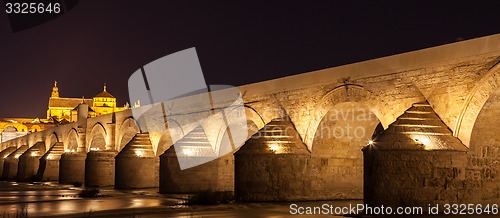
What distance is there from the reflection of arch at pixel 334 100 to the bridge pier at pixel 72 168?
1641 centimetres

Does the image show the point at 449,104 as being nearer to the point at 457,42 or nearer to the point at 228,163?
the point at 457,42

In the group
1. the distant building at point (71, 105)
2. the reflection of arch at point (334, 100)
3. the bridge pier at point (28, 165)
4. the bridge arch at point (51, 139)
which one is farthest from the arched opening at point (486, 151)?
the distant building at point (71, 105)

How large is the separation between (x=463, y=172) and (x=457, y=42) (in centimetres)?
255

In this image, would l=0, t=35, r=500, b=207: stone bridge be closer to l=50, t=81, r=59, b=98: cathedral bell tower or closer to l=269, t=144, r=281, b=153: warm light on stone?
l=269, t=144, r=281, b=153: warm light on stone

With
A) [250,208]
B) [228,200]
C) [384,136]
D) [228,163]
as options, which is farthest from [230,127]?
[384,136]

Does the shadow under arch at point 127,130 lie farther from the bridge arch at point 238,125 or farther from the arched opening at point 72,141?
the arched opening at point 72,141

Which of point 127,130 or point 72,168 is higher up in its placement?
point 127,130

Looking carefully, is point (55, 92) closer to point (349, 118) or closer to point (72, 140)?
point (72, 140)

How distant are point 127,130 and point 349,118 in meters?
13.1

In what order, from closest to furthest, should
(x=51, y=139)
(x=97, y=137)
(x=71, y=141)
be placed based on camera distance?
(x=97, y=137) < (x=71, y=141) < (x=51, y=139)

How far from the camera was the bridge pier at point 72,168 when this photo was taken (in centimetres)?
2677

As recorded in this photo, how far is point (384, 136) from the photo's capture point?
10.2m

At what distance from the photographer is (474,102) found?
10023mm

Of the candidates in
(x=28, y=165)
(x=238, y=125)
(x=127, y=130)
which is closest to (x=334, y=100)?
(x=238, y=125)
